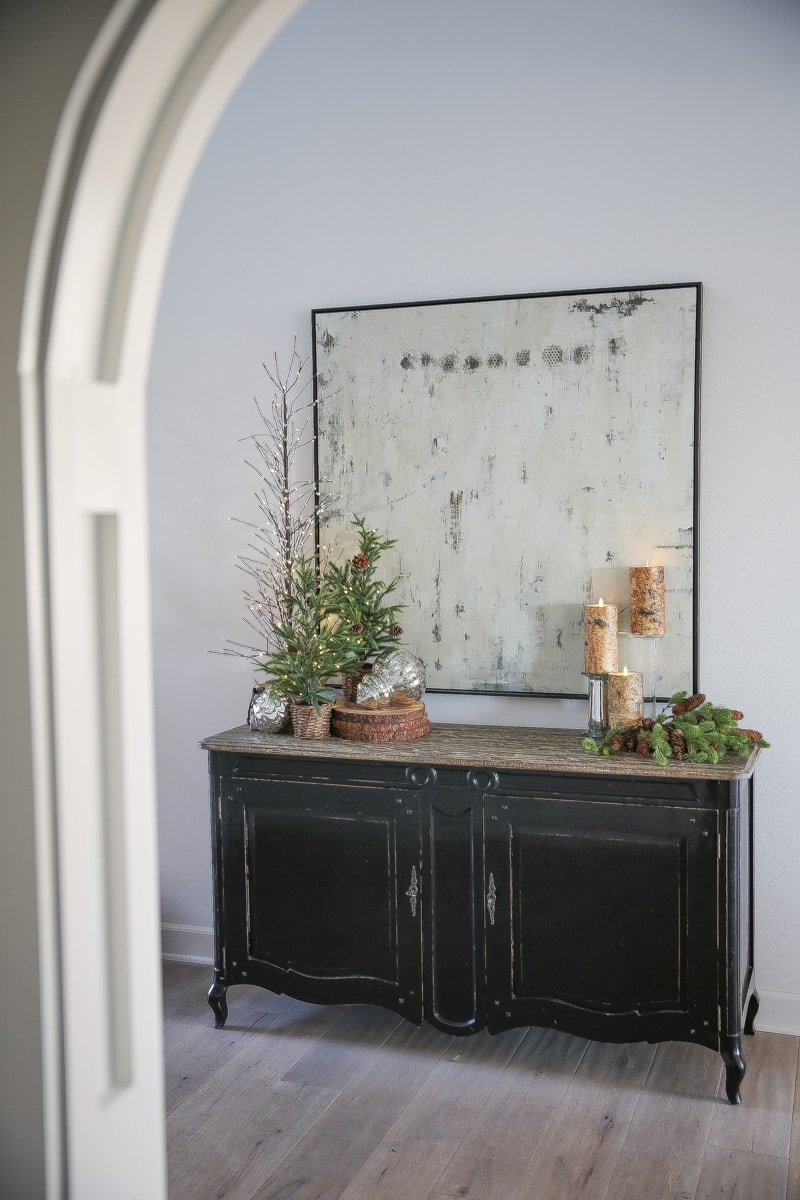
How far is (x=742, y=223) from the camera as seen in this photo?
10.8ft

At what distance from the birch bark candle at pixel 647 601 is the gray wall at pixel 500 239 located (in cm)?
18

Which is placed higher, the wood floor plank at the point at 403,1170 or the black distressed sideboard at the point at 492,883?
the black distressed sideboard at the point at 492,883

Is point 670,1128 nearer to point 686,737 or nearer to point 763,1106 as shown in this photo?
point 763,1106

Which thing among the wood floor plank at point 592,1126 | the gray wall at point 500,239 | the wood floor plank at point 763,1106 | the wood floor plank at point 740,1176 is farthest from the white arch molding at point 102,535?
the gray wall at point 500,239

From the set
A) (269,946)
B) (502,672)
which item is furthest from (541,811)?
(269,946)

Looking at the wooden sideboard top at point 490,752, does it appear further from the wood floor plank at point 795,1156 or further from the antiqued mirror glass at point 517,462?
the wood floor plank at point 795,1156

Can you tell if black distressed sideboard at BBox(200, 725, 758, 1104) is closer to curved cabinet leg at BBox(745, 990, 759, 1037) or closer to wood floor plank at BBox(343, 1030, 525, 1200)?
curved cabinet leg at BBox(745, 990, 759, 1037)

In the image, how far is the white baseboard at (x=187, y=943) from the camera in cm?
401

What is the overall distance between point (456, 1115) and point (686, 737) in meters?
1.16

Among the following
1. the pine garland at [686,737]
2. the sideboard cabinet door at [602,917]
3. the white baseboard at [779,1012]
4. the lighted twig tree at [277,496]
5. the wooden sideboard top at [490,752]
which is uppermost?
the lighted twig tree at [277,496]

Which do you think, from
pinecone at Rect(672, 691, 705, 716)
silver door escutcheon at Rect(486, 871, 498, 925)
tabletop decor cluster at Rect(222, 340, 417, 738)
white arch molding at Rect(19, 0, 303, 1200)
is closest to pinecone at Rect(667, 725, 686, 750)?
pinecone at Rect(672, 691, 705, 716)

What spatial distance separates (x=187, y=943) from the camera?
404cm

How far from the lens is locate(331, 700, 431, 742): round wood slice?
10.8 ft

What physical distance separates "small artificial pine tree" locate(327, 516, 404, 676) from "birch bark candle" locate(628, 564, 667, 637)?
730 mm
